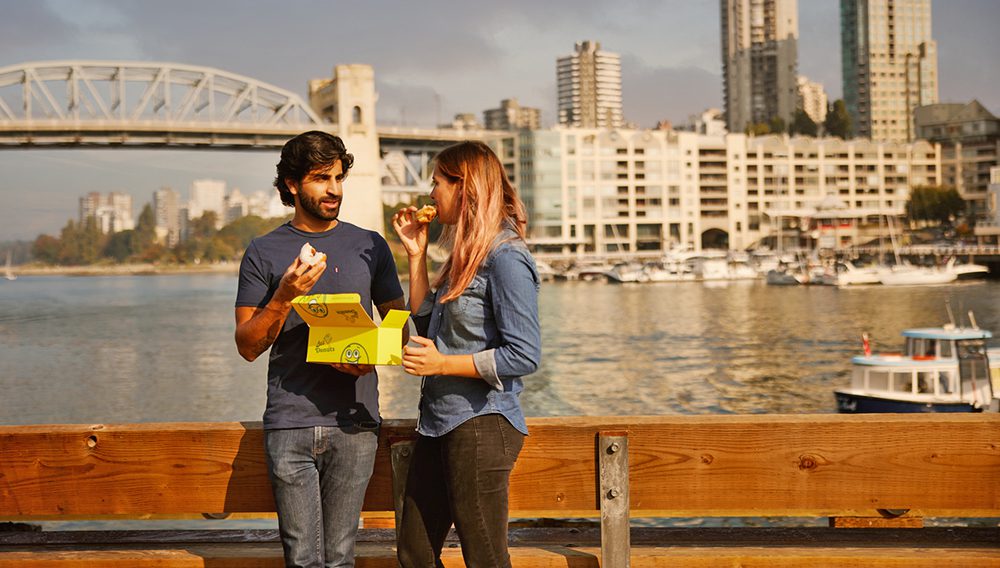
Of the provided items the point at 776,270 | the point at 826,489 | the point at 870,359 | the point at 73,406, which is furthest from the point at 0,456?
the point at 776,270

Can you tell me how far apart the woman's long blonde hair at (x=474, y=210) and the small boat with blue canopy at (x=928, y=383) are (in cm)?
1744

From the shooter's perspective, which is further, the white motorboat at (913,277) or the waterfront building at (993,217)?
the waterfront building at (993,217)

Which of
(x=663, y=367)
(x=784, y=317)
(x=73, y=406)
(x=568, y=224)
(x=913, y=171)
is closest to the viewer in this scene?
(x=73, y=406)

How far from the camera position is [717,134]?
137m

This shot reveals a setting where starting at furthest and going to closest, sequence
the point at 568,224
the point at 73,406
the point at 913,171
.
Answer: the point at 913,171 < the point at 568,224 < the point at 73,406

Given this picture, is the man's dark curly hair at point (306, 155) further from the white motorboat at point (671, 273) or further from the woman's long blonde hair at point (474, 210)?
the white motorboat at point (671, 273)

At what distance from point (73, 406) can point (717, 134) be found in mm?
119141

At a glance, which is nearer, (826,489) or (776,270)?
(826,489)

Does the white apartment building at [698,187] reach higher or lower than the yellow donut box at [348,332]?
higher

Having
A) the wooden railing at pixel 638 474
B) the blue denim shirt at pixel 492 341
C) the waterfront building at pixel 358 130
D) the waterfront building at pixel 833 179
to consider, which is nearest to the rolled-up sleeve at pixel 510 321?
the blue denim shirt at pixel 492 341

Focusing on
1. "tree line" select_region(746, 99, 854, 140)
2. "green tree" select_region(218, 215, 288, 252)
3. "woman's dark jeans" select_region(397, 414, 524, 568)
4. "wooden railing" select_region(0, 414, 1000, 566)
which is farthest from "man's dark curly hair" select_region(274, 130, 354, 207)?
"tree line" select_region(746, 99, 854, 140)

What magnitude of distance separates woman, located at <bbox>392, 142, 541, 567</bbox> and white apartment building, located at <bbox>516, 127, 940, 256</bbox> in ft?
367

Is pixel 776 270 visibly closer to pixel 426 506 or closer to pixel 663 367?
pixel 663 367

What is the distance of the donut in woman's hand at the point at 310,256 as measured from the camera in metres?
2.83
